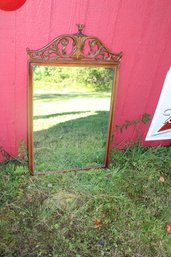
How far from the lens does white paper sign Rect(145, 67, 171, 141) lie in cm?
261

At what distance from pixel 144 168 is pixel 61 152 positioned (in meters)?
0.87

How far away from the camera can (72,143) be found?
7.70 feet

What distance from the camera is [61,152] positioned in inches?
92.4

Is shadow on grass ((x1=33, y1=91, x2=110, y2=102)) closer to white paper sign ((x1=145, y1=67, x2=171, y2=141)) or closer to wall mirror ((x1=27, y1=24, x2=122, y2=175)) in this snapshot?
wall mirror ((x1=27, y1=24, x2=122, y2=175))

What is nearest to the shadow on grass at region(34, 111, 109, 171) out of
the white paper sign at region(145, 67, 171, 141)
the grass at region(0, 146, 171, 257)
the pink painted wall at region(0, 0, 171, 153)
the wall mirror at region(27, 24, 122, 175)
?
the wall mirror at region(27, 24, 122, 175)

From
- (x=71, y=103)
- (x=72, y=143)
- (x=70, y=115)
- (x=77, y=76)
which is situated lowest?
(x=72, y=143)

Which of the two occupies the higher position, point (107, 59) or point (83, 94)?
point (107, 59)

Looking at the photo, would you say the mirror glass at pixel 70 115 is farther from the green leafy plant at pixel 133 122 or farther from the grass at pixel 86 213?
the green leafy plant at pixel 133 122

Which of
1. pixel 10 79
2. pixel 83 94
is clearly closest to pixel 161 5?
pixel 83 94

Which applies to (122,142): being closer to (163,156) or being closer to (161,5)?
(163,156)

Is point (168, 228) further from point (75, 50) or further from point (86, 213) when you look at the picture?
point (75, 50)

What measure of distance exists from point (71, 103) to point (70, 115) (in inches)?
4.3

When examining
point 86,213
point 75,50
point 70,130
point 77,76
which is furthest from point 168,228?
point 75,50

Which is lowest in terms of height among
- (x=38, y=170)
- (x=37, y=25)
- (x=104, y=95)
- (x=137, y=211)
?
(x=137, y=211)
